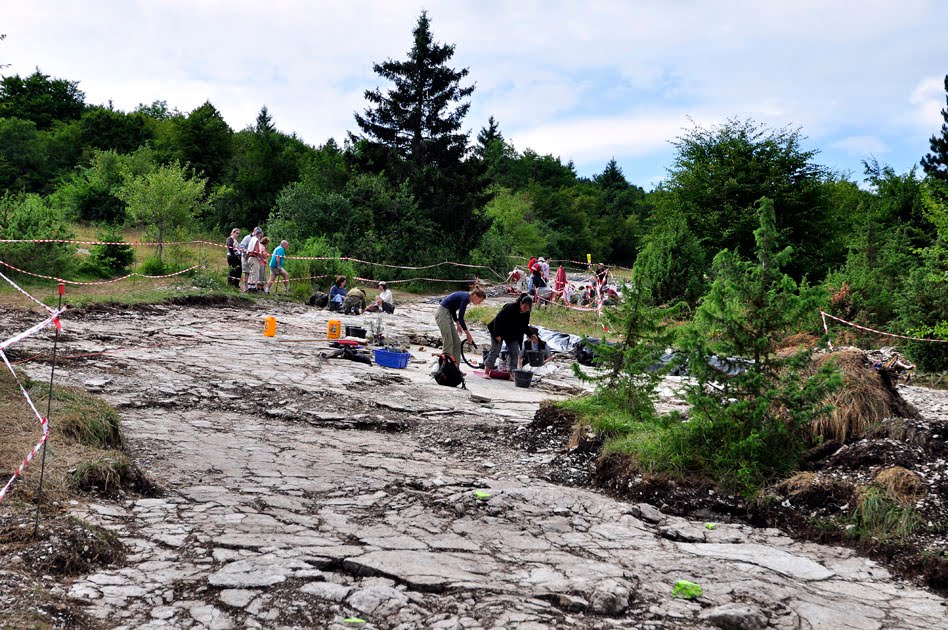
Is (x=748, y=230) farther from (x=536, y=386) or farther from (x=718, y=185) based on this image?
(x=536, y=386)

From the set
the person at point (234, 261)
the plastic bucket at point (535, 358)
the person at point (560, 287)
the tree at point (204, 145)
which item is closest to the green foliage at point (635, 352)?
the plastic bucket at point (535, 358)

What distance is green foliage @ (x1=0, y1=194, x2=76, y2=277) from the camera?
56.3 feet

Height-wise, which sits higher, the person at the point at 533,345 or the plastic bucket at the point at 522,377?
the person at the point at 533,345

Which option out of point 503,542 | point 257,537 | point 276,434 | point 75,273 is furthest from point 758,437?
point 75,273

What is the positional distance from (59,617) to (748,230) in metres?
27.5

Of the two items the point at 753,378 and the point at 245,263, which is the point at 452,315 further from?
the point at 245,263

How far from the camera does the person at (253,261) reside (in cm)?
1998

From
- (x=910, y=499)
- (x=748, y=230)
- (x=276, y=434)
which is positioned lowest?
(x=276, y=434)

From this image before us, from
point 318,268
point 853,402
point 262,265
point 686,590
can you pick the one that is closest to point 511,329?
point 853,402

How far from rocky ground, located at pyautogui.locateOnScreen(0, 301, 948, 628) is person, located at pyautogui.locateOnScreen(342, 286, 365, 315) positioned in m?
9.49

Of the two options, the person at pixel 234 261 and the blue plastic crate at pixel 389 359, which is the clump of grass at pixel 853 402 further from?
the person at pixel 234 261

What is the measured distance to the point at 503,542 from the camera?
5188 millimetres

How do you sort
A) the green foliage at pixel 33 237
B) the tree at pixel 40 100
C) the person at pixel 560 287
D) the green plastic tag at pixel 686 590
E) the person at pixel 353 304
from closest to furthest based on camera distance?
the green plastic tag at pixel 686 590 → the green foliage at pixel 33 237 → the person at pixel 353 304 → the person at pixel 560 287 → the tree at pixel 40 100

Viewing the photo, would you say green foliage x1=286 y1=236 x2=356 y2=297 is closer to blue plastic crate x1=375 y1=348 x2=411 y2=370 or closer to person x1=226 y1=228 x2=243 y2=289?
person x1=226 y1=228 x2=243 y2=289
